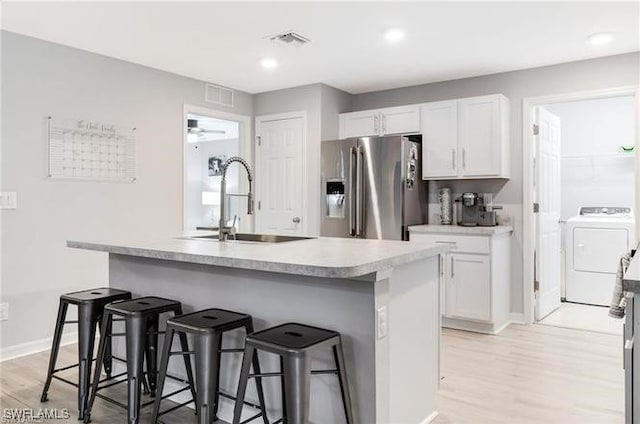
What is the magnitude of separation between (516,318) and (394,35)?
9.08ft

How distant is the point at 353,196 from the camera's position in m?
4.46

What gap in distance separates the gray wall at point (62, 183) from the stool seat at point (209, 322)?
1.02 meters

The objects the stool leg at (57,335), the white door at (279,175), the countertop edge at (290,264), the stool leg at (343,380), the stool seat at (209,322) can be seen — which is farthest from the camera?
the white door at (279,175)

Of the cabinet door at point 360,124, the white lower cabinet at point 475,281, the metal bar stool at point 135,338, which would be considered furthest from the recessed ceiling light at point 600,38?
the metal bar stool at point 135,338

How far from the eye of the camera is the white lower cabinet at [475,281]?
3920 millimetres

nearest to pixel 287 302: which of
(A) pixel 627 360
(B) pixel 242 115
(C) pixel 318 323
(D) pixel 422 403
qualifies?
(C) pixel 318 323

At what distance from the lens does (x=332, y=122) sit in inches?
197

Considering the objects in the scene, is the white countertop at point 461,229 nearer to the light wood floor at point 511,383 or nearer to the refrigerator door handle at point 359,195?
the refrigerator door handle at point 359,195

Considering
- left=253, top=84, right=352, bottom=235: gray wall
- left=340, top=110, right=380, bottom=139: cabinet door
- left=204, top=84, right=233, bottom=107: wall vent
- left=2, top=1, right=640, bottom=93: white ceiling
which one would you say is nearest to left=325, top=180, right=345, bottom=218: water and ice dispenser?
left=253, top=84, right=352, bottom=235: gray wall

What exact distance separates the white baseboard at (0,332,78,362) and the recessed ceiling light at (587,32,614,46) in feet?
15.2

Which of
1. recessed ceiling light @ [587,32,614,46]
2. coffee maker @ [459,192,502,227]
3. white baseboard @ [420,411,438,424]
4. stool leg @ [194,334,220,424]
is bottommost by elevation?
white baseboard @ [420,411,438,424]

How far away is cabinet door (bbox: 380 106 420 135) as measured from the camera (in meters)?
4.55

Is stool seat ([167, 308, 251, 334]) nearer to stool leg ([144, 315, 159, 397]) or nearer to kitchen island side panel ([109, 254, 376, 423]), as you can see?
kitchen island side panel ([109, 254, 376, 423])

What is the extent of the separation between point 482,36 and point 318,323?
101 inches
